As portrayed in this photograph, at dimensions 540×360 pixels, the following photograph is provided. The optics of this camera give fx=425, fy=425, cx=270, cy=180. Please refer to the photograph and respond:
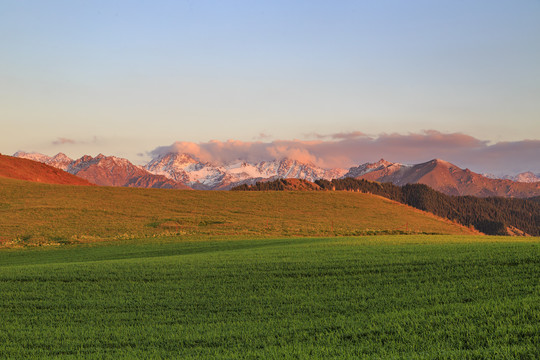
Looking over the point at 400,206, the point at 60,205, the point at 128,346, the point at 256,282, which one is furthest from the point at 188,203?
the point at 128,346

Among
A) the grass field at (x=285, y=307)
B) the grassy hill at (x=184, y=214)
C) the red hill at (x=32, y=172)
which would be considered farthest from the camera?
the red hill at (x=32, y=172)

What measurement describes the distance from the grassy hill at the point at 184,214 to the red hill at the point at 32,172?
51.9 meters

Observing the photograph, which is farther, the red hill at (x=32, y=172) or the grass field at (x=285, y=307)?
the red hill at (x=32, y=172)

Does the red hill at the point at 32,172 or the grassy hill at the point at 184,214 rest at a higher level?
the red hill at the point at 32,172

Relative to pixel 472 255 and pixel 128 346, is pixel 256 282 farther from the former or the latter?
pixel 472 255

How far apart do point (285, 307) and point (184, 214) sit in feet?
193

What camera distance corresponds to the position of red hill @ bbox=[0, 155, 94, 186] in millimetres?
138000

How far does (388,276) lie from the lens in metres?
18.7

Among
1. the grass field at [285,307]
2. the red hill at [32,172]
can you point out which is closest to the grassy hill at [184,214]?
the grass field at [285,307]

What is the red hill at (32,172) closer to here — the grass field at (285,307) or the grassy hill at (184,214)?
the grassy hill at (184,214)

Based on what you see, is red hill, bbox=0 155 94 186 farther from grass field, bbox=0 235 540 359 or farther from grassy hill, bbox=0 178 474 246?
grass field, bbox=0 235 540 359

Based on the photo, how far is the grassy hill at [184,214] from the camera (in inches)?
2167

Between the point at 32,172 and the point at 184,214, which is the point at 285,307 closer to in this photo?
the point at 184,214

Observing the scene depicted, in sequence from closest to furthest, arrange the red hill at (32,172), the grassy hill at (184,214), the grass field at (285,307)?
the grass field at (285,307) → the grassy hill at (184,214) → the red hill at (32,172)
